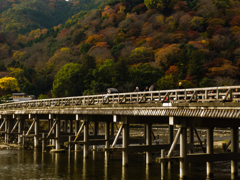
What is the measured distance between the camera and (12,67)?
124000 mm

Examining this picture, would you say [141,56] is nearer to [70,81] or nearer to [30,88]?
[70,81]

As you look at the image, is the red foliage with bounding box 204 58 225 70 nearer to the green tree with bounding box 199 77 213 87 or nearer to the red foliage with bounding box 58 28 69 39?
the green tree with bounding box 199 77 213 87

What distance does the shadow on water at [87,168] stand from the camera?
24.4 meters

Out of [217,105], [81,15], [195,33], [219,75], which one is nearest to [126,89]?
[219,75]

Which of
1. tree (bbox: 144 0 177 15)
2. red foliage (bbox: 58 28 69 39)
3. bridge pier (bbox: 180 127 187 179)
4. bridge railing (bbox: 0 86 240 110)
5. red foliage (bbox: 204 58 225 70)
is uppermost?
tree (bbox: 144 0 177 15)

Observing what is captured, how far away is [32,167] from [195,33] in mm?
88142

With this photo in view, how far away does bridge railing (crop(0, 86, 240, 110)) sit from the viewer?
63.0ft

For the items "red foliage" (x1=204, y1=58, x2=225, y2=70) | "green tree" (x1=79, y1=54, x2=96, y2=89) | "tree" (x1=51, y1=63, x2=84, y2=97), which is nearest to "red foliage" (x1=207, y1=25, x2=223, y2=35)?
"red foliage" (x1=204, y1=58, x2=225, y2=70)

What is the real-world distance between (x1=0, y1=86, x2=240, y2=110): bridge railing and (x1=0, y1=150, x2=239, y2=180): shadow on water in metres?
4.73

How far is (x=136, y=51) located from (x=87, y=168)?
2918 inches

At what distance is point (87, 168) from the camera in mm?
27828

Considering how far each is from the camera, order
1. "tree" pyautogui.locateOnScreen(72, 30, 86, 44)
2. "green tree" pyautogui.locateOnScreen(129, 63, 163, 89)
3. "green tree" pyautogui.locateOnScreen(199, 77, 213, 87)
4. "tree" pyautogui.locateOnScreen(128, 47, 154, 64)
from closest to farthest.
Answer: "green tree" pyautogui.locateOnScreen(199, 77, 213, 87), "green tree" pyautogui.locateOnScreen(129, 63, 163, 89), "tree" pyautogui.locateOnScreen(128, 47, 154, 64), "tree" pyautogui.locateOnScreen(72, 30, 86, 44)

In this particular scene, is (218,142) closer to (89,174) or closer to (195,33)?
(89,174)

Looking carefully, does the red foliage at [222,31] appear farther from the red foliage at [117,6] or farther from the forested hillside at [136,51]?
the red foliage at [117,6]
